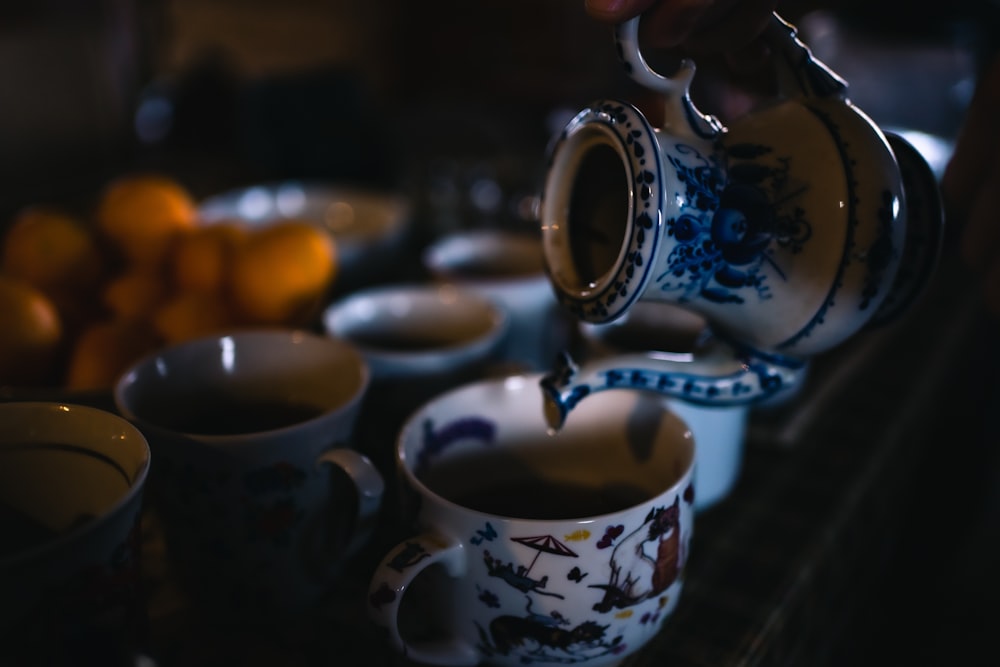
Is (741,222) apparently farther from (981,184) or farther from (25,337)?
(25,337)

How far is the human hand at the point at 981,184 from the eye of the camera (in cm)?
55

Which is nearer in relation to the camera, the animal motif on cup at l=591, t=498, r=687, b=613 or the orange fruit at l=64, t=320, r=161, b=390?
the animal motif on cup at l=591, t=498, r=687, b=613

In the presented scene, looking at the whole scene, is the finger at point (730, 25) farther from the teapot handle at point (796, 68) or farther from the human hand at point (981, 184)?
the human hand at point (981, 184)

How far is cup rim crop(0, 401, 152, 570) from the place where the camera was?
1.03 feet

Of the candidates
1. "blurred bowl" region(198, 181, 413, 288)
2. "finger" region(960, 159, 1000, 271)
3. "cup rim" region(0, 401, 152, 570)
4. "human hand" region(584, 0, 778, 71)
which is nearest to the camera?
"cup rim" region(0, 401, 152, 570)

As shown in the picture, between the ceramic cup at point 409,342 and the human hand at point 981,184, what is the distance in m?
0.36

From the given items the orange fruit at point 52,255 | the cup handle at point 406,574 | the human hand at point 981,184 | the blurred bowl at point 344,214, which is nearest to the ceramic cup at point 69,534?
the cup handle at point 406,574

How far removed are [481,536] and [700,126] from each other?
25cm

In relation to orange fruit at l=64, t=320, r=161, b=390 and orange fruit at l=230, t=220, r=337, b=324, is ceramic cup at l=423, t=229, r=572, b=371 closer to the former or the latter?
orange fruit at l=230, t=220, r=337, b=324

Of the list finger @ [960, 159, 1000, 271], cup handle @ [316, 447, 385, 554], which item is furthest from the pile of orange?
finger @ [960, 159, 1000, 271]

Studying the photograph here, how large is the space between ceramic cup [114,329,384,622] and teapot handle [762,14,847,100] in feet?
1.06

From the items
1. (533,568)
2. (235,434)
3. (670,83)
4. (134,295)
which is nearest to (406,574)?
(533,568)

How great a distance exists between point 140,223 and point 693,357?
0.53 metres

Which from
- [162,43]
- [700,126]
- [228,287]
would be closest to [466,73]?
[162,43]
